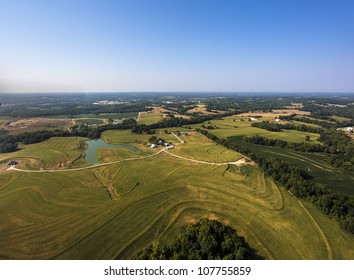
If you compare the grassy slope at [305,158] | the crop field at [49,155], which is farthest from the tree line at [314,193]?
the crop field at [49,155]

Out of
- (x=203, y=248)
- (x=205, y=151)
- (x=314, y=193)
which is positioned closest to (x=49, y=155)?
(x=205, y=151)

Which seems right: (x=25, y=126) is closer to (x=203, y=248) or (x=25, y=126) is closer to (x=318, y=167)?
(x=203, y=248)

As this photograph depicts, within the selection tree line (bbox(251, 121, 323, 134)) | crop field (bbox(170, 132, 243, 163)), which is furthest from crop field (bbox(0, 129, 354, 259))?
tree line (bbox(251, 121, 323, 134))

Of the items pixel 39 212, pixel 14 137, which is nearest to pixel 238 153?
pixel 39 212

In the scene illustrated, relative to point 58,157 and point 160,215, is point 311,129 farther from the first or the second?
point 58,157

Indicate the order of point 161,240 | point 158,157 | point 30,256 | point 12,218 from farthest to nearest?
point 158,157
point 12,218
point 161,240
point 30,256
